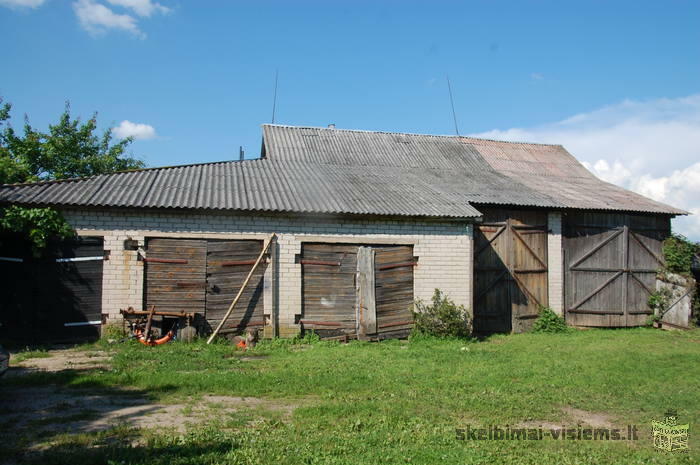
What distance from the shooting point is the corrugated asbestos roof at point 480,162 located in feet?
51.1

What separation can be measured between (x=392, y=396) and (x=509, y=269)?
843 centimetres

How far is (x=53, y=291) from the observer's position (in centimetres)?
1066

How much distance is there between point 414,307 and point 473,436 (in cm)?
711

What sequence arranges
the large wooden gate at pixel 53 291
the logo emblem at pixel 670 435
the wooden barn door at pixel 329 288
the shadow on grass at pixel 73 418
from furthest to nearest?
the wooden barn door at pixel 329 288 → the large wooden gate at pixel 53 291 → the logo emblem at pixel 670 435 → the shadow on grass at pixel 73 418

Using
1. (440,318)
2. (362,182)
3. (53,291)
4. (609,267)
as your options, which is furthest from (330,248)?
(609,267)

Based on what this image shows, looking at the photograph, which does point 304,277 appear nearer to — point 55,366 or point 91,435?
point 55,366

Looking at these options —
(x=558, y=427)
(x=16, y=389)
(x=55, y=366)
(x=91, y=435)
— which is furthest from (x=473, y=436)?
(x=55, y=366)

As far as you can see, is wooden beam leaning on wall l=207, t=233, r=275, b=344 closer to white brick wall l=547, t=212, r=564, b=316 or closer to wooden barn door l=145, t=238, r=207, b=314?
wooden barn door l=145, t=238, r=207, b=314

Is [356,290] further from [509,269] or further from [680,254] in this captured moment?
[680,254]

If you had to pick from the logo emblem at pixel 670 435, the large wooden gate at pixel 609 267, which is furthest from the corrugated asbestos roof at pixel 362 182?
the logo emblem at pixel 670 435

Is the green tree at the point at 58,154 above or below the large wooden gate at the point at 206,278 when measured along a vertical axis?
above

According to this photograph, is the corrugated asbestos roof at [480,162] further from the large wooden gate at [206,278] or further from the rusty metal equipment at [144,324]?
the rusty metal equipment at [144,324]

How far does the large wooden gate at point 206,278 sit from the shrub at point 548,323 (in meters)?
7.67

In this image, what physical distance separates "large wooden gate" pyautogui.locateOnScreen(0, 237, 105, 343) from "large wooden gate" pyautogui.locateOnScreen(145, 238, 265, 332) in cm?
107
